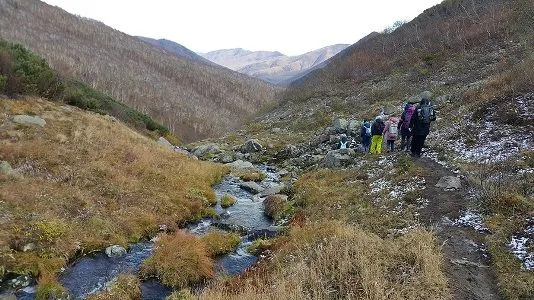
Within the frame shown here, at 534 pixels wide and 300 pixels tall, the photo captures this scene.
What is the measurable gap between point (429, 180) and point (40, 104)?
94.3 feet

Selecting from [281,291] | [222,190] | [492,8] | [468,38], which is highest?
[492,8]

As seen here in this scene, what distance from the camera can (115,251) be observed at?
1634 cm

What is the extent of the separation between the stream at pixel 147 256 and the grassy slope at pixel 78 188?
27.4 inches

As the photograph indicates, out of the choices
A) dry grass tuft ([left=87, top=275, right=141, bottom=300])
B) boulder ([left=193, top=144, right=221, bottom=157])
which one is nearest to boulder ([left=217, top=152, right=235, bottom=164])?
boulder ([left=193, top=144, right=221, bottom=157])

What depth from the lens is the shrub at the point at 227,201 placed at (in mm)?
24392

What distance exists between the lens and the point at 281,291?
1004 cm

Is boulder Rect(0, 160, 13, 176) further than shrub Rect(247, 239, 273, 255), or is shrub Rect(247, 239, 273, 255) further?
boulder Rect(0, 160, 13, 176)

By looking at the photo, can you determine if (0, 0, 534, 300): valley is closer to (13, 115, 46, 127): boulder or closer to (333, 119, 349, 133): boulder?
(13, 115, 46, 127): boulder

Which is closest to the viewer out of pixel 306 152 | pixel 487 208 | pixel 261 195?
pixel 487 208

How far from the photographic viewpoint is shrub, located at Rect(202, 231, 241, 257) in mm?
16969

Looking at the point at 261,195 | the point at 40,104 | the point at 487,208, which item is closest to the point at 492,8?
the point at 261,195

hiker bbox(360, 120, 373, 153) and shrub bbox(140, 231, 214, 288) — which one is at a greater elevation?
hiker bbox(360, 120, 373, 153)

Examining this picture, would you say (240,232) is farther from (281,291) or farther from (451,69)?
(451,69)

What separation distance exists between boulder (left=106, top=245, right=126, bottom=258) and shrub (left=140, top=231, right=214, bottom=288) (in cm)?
153
